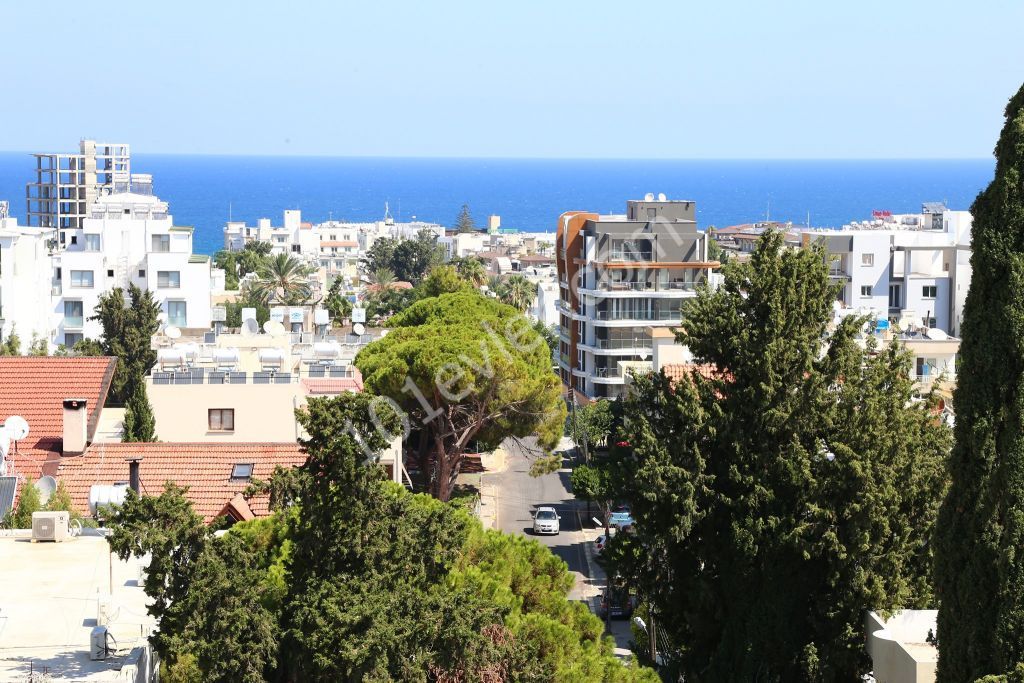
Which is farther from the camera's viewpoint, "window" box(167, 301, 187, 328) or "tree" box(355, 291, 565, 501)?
"window" box(167, 301, 187, 328)

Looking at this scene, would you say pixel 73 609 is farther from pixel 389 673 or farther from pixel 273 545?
pixel 389 673

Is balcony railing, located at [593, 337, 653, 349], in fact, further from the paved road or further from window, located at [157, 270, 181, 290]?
window, located at [157, 270, 181, 290]

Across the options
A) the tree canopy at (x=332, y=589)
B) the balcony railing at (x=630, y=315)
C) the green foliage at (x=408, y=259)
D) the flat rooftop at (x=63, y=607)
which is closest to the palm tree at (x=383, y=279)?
the green foliage at (x=408, y=259)

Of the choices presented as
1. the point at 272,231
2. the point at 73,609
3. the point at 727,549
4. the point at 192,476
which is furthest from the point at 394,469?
the point at 272,231

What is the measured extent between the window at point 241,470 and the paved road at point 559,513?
1019cm

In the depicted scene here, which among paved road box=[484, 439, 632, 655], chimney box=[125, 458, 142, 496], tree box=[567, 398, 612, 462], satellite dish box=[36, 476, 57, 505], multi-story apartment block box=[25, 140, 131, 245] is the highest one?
multi-story apartment block box=[25, 140, 131, 245]

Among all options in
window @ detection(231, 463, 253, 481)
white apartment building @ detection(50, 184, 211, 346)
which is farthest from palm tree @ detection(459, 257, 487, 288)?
window @ detection(231, 463, 253, 481)

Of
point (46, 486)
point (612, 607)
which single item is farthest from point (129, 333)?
point (46, 486)

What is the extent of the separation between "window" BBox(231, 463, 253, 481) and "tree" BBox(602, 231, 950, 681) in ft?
21.3

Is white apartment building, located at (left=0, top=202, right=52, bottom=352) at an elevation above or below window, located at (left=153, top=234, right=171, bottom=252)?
below

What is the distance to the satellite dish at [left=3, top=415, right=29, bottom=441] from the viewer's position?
79.7 ft

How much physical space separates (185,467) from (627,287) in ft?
136

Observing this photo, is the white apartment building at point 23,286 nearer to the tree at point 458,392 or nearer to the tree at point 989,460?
the tree at point 458,392

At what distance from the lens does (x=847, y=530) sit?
19141 mm
